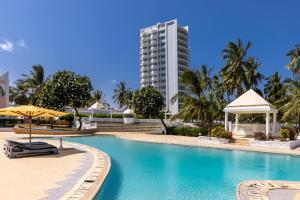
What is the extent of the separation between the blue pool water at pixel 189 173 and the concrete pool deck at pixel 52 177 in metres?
0.60

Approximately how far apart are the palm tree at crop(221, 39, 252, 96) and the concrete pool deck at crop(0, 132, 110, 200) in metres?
28.7

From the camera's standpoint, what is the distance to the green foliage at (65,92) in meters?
32.0

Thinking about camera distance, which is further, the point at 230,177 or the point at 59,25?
the point at 59,25

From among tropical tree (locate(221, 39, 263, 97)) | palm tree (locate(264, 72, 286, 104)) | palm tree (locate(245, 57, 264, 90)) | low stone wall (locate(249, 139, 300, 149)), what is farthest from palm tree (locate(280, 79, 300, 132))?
palm tree (locate(264, 72, 286, 104))

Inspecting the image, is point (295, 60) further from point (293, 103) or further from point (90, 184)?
point (90, 184)

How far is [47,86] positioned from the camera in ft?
108

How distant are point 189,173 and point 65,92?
2380cm

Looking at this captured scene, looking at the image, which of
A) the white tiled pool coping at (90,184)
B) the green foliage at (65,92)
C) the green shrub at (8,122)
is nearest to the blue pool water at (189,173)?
the white tiled pool coping at (90,184)

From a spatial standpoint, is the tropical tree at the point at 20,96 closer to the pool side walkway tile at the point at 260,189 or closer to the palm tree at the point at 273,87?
the palm tree at the point at 273,87

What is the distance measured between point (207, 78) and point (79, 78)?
51.7 feet

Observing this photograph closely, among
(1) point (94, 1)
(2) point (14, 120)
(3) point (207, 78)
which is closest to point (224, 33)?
(3) point (207, 78)

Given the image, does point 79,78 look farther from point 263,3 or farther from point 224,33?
point 224,33

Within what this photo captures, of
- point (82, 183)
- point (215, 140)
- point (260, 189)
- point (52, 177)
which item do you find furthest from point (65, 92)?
point (260, 189)

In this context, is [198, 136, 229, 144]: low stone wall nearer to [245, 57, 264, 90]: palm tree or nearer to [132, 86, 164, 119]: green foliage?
[132, 86, 164, 119]: green foliage
